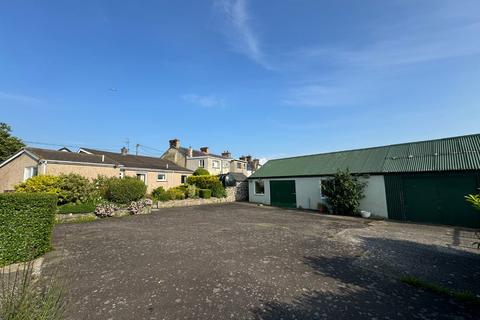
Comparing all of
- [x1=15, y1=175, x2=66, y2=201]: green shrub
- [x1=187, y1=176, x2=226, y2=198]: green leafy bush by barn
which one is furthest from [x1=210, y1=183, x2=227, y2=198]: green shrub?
[x1=15, y1=175, x2=66, y2=201]: green shrub

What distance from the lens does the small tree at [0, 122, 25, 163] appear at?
30.4 meters

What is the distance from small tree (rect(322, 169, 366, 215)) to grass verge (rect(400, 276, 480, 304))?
38.1 ft

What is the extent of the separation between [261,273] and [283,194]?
17869mm

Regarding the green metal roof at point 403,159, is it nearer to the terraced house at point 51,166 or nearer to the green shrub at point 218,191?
the green shrub at point 218,191

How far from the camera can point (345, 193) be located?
656 inches

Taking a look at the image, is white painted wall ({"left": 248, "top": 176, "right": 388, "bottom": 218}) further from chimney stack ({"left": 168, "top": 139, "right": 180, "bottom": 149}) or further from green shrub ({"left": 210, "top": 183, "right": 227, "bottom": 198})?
chimney stack ({"left": 168, "top": 139, "right": 180, "bottom": 149})

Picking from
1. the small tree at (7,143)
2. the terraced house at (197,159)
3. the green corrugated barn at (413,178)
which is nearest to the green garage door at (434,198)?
the green corrugated barn at (413,178)

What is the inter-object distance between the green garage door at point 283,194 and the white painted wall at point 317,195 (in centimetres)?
51

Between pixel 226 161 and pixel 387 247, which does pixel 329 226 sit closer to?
pixel 387 247

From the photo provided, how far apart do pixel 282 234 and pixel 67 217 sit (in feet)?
45.0

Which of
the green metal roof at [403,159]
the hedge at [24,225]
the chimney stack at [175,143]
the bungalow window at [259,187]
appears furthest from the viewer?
the chimney stack at [175,143]

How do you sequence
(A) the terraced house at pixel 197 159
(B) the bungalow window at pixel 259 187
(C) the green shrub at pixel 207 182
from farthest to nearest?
(A) the terraced house at pixel 197 159 → (C) the green shrub at pixel 207 182 → (B) the bungalow window at pixel 259 187

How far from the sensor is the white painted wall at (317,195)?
1608 cm

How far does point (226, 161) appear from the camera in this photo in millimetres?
43812
